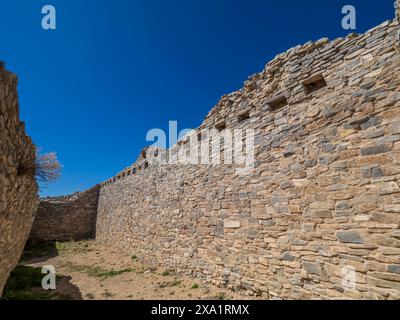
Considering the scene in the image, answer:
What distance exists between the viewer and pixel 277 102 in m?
5.10

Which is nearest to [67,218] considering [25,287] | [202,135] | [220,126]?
[25,287]

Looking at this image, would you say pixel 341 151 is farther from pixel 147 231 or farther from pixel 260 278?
pixel 147 231

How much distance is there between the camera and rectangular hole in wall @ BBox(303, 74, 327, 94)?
171 inches

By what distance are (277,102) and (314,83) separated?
0.81 metres

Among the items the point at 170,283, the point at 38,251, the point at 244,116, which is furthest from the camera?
the point at 38,251

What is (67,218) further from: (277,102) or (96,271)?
(277,102)

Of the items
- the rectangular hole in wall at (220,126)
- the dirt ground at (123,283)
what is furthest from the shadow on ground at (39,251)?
the rectangular hole in wall at (220,126)

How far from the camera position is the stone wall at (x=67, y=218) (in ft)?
51.6

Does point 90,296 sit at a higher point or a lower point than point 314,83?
lower

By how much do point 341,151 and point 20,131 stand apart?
5.01m

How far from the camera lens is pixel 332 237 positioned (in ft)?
12.1

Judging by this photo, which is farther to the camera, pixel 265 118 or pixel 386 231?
pixel 265 118

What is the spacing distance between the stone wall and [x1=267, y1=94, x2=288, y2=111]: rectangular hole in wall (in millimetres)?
15887
